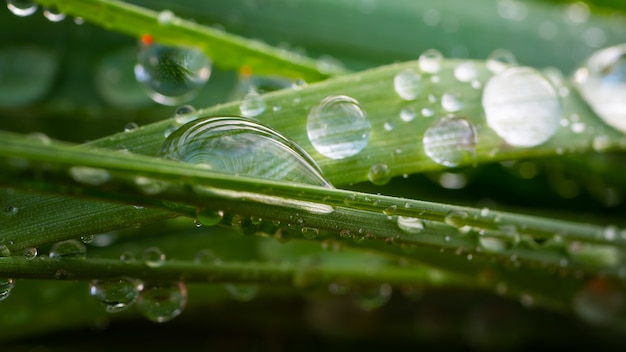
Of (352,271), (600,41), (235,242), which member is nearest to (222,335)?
(235,242)

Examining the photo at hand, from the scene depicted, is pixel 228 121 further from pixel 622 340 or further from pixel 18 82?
pixel 622 340

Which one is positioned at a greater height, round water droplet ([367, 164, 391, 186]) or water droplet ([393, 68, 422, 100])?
water droplet ([393, 68, 422, 100])

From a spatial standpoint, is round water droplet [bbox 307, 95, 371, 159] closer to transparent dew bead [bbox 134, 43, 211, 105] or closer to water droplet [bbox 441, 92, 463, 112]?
water droplet [bbox 441, 92, 463, 112]

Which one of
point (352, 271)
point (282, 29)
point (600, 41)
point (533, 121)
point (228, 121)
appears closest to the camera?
point (228, 121)

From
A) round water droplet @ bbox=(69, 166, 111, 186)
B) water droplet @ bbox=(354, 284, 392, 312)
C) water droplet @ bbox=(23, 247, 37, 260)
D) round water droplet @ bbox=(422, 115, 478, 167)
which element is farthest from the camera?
water droplet @ bbox=(354, 284, 392, 312)

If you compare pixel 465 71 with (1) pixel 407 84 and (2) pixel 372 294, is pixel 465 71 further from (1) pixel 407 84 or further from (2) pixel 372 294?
(2) pixel 372 294

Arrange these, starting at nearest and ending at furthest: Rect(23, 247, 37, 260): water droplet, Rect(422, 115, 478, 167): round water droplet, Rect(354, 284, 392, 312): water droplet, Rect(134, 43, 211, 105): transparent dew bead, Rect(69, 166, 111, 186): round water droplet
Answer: Rect(69, 166, 111, 186): round water droplet, Rect(23, 247, 37, 260): water droplet, Rect(422, 115, 478, 167): round water droplet, Rect(134, 43, 211, 105): transparent dew bead, Rect(354, 284, 392, 312): water droplet

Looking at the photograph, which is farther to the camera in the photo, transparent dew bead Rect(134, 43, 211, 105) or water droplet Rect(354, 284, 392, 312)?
water droplet Rect(354, 284, 392, 312)

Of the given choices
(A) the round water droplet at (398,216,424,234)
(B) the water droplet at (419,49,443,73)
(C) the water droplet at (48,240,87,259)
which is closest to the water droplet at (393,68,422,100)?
(B) the water droplet at (419,49,443,73)
